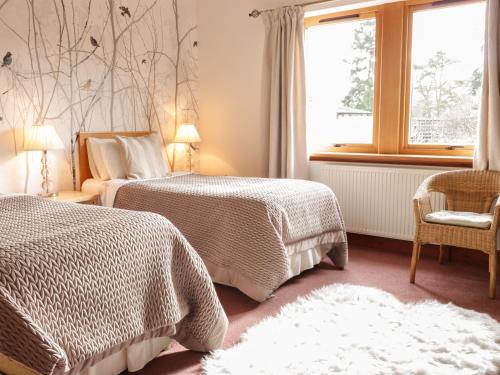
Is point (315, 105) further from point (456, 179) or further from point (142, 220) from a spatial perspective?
point (142, 220)

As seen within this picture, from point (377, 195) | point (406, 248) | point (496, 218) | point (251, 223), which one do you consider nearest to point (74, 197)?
point (251, 223)

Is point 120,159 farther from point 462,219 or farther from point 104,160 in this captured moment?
point 462,219

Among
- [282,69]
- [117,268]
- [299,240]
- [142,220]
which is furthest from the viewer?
[282,69]

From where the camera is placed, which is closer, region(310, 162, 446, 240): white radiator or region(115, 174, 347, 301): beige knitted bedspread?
region(115, 174, 347, 301): beige knitted bedspread

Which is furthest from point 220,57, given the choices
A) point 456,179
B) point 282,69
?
point 456,179

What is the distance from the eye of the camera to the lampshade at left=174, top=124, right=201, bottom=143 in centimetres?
438

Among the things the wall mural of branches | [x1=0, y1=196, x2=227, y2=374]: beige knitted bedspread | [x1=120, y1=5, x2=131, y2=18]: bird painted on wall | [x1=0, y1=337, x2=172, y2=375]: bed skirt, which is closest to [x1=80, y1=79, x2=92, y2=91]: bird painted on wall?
the wall mural of branches

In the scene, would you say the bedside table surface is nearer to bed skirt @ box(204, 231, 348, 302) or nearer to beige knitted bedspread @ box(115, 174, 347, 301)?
beige knitted bedspread @ box(115, 174, 347, 301)

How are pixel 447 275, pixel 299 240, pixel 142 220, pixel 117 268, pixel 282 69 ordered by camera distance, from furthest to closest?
pixel 282 69
pixel 447 275
pixel 299 240
pixel 142 220
pixel 117 268

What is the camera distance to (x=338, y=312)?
8.01 feet

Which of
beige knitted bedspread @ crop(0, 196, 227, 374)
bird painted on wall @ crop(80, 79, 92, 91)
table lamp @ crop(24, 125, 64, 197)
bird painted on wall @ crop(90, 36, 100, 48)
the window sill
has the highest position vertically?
bird painted on wall @ crop(90, 36, 100, 48)

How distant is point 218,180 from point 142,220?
1.65m

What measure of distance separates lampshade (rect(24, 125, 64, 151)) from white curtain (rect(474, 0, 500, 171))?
122 inches

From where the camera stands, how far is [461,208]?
128 inches
